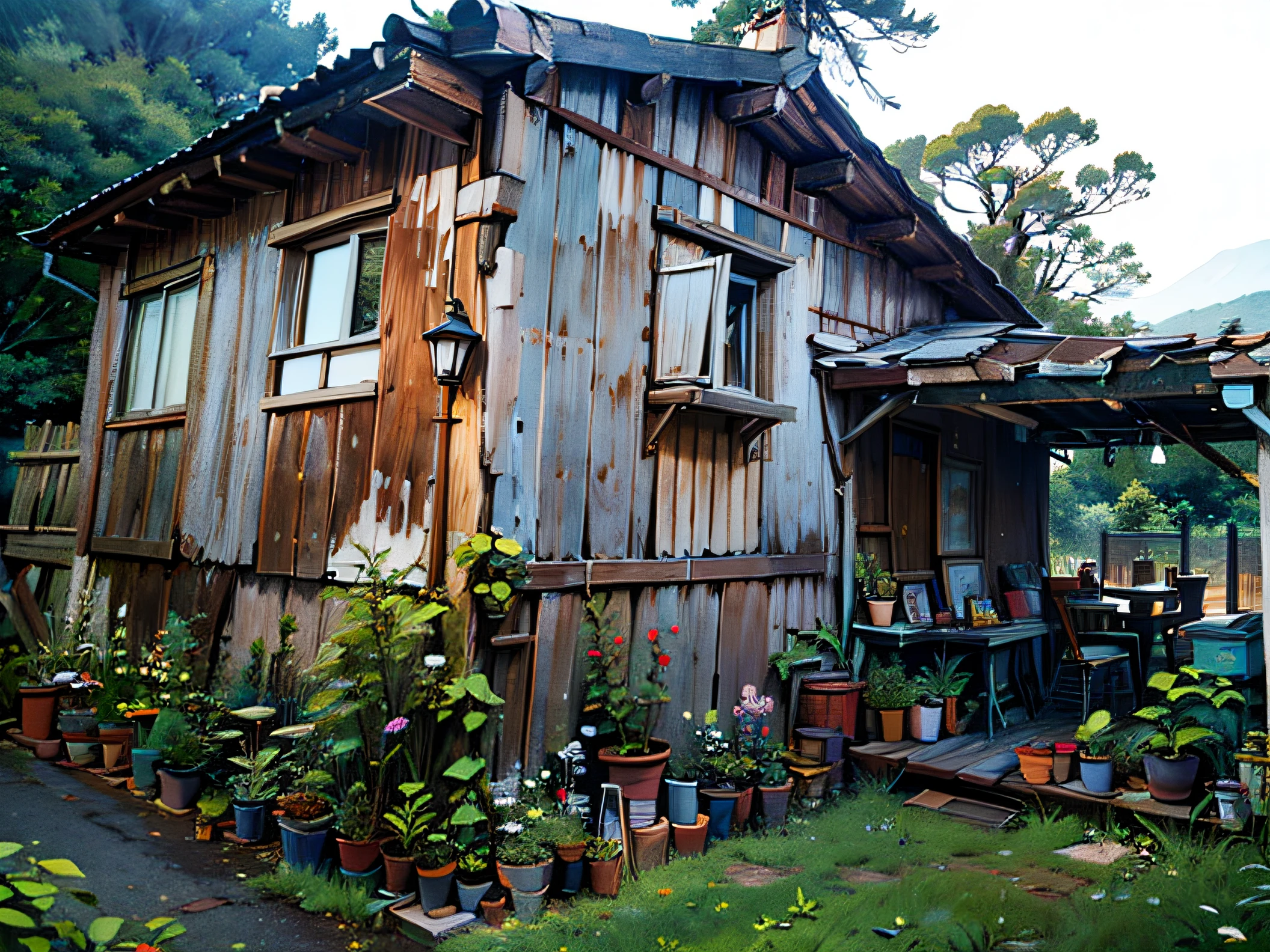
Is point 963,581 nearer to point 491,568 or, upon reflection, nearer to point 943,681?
point 943,681

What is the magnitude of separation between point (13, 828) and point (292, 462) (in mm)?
2803

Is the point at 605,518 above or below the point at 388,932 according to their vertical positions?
above

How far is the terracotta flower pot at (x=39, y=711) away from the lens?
7246 mm

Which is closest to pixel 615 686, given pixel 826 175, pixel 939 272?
pixel 826 175

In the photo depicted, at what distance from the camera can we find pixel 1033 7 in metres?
65.3

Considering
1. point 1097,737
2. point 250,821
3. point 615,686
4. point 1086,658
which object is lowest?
point 250,821

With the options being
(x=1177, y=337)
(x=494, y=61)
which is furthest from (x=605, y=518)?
(x=1177, y=337)

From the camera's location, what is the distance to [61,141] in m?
12.6

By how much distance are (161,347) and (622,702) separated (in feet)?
19.0

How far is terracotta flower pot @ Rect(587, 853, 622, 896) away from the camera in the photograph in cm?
464

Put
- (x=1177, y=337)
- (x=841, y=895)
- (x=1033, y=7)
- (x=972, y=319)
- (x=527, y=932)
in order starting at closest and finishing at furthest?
(x=527, y=932) → (x=841, y=895) → (x=1177, y=337) → (x=972, y=319) → (x=1033, y=7)

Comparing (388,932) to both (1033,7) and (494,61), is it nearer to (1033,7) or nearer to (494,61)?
(494,61)

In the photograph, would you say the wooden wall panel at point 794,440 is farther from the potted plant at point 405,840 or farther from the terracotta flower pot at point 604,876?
the potted plant at point 405,840

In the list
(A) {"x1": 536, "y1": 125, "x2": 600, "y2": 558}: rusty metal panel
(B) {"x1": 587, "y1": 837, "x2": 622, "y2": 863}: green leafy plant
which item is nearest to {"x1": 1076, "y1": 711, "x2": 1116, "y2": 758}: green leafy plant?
(B) {"x1": 587, "y1": 837, "x2": 622, "y2": 863}: green leafy plant
